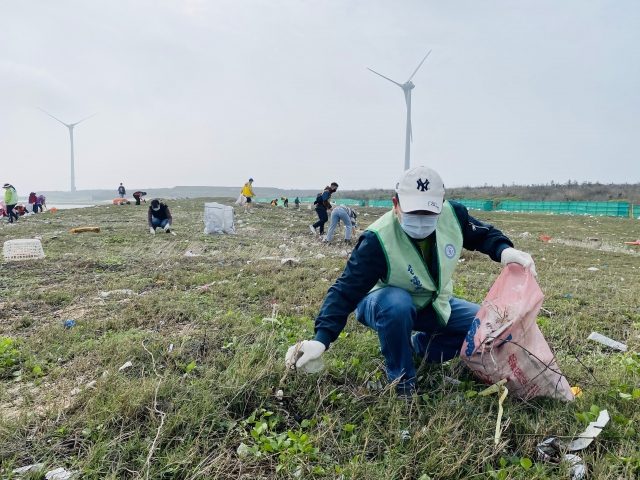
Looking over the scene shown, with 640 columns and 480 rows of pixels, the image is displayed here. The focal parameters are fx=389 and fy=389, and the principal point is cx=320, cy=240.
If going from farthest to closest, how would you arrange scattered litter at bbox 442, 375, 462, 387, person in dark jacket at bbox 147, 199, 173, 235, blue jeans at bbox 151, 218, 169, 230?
1. blue jeans at bbox 151, 218, 169, 230
2. person in dark jacket at bbox 147, 199, 173, 235
3. scattered litter at bbox 442, 375, 462, 387

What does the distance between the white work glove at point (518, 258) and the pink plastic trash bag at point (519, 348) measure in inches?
1.8

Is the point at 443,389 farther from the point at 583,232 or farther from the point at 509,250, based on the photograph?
the point at 583,232

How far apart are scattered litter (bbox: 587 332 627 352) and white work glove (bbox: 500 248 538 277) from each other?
1.16 meters

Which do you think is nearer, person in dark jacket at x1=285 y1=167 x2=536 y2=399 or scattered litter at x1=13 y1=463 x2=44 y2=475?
scattered litter at x1=13 y1=463 x2=44 y2=475

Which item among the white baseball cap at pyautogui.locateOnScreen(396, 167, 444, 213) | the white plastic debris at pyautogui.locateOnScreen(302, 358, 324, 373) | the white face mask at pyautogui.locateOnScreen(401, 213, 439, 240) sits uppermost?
the white baseball cap at pyautogui.locateOnScreen(396, 167, 444, 213)

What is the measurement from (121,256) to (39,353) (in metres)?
3.88

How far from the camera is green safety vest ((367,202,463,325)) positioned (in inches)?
74.1

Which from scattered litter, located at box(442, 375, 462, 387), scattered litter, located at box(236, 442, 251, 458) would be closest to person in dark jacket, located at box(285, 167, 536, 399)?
scattered litter, located at box(442, 375, 462, 387)

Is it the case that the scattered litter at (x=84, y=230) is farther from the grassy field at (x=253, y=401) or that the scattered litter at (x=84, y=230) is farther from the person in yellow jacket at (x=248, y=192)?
the person in yellow jacket at (x=248, y=192)

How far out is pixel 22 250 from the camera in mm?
5445

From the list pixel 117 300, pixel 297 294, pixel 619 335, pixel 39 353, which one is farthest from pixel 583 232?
pixel 39 353

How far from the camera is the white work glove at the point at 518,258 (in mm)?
1881

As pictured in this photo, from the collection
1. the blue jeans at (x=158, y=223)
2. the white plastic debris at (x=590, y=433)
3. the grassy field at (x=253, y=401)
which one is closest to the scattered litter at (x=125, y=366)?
the grassy field at (x=253, y=401)

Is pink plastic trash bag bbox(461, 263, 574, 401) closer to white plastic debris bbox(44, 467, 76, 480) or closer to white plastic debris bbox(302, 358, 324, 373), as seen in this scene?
white plastic debris bbox(302, 358, 324, 373)
